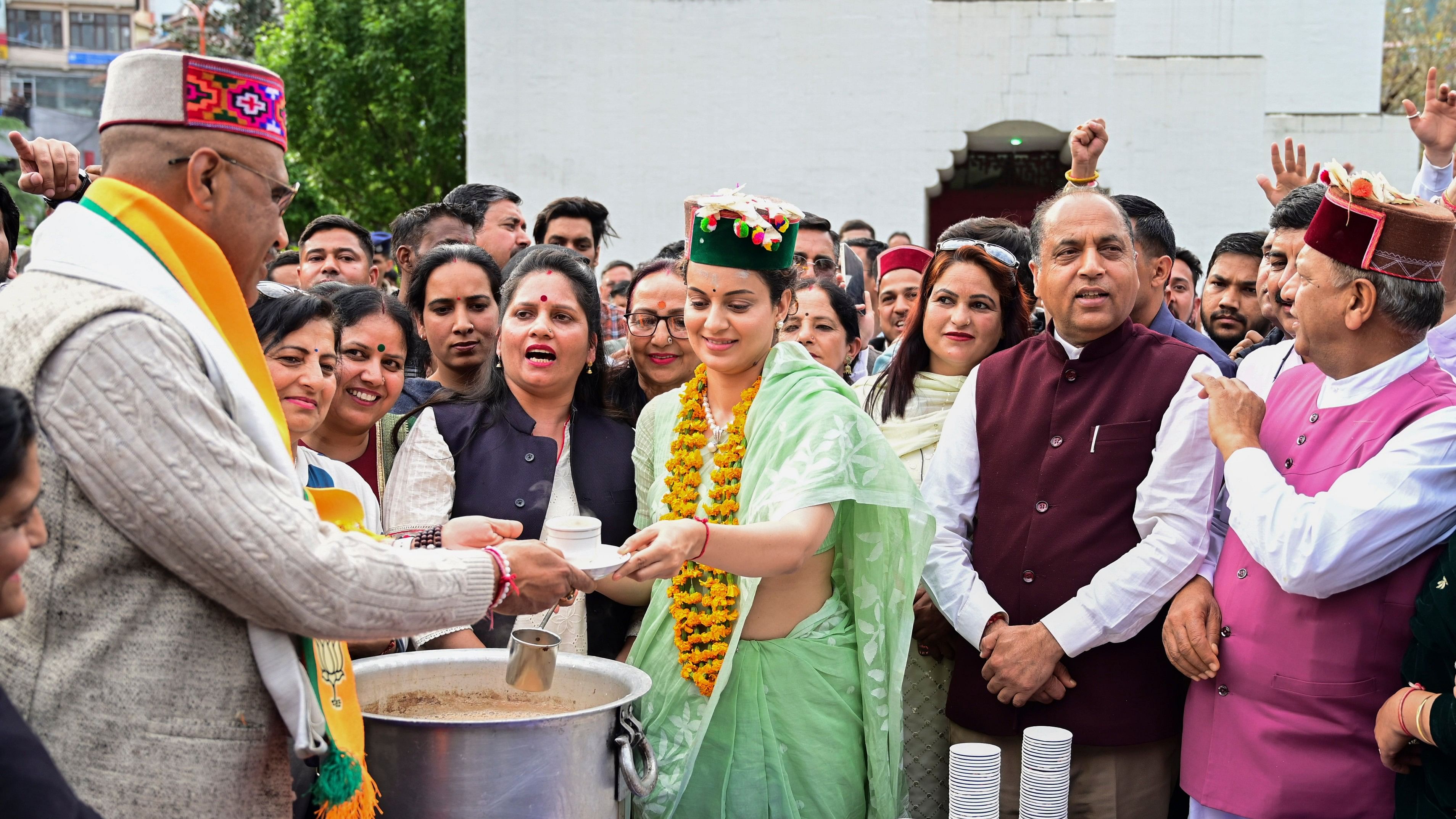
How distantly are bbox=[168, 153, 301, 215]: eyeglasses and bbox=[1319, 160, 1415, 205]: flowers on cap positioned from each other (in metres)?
2.43

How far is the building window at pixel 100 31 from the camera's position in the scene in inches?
2146

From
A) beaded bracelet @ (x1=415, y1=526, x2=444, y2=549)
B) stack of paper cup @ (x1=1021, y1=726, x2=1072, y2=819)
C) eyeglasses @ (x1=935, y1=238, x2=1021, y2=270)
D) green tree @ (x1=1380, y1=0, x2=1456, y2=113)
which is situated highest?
green tree @ (x1=1380, y1=0, x2=1456, y2=113)

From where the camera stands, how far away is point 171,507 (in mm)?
1751

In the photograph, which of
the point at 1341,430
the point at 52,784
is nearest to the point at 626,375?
the point at 1341,430

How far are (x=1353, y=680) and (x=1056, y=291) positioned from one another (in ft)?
4.09

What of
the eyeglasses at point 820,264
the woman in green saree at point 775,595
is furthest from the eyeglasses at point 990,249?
the eyeglasses at point 820,264

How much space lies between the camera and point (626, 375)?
4.25m

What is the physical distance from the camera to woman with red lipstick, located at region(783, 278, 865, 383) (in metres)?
4.83

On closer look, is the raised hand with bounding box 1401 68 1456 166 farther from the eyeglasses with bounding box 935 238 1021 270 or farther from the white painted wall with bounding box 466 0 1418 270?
the white painted wall with bounding box 466 0 1418 270

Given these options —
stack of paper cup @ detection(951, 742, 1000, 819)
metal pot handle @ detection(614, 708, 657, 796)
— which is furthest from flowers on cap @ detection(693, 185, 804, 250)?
stack of paper cup @ detection(951, 742, 1000, 819)

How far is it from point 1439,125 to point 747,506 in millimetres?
3185

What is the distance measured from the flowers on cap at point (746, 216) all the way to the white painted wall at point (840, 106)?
10.8 m

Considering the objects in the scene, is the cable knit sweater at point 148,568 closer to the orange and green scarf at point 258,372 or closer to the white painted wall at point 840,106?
the orange and green scarf at point 258,372

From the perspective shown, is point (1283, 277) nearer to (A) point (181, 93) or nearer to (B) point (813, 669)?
(B) point (813, 669)
